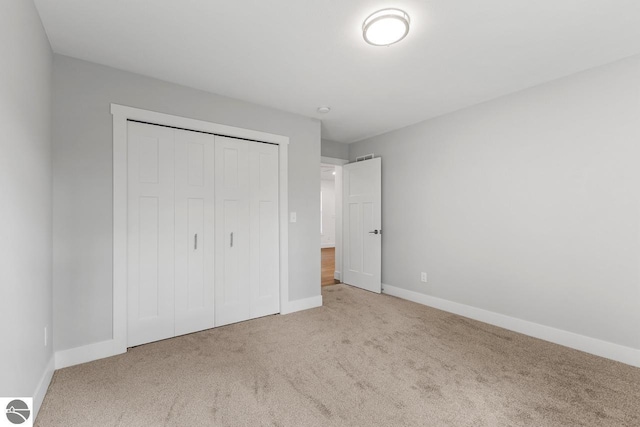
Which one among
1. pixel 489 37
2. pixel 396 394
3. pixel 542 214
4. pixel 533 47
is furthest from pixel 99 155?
pixel 542 214

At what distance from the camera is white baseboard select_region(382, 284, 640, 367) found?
2369 millimetres

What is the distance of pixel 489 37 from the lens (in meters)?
2.11

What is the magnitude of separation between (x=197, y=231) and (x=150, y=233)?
1.37ft

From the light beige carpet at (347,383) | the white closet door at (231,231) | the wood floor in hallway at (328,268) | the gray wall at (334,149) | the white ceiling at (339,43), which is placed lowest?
the light beige carpet at (347,383)

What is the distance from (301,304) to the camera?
3.67m

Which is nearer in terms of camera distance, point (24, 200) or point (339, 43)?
point (24, 200)

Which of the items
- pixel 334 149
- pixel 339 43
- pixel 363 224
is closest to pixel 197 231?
pixel 339 43

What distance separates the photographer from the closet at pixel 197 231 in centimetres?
266

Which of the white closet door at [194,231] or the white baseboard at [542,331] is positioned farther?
the white closet door at [194,231]

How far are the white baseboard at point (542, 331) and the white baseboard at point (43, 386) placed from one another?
3.77 metres

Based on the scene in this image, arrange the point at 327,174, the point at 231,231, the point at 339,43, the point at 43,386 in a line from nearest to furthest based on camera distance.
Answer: the point at 43,386 < the point at 339,43 < the point at 231,231 < the point at 327,174

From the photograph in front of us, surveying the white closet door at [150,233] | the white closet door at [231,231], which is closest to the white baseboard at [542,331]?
the white closet door at [231,231]

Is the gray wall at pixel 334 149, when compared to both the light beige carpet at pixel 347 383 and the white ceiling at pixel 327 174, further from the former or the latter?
the white ceiling at pixel 327 174

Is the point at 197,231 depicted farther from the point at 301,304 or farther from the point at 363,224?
the point at 363,224
